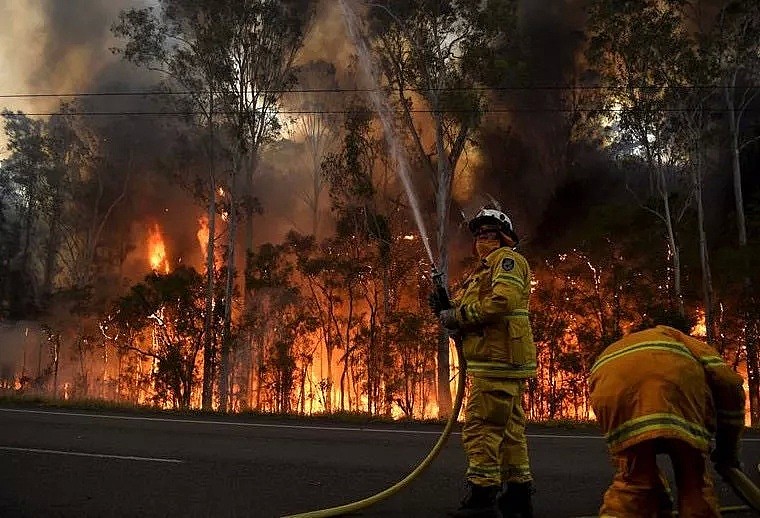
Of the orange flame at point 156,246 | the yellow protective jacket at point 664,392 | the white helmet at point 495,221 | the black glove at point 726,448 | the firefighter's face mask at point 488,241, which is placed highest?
the orange flame at point 156,246

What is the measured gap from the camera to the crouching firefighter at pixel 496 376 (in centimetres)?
362

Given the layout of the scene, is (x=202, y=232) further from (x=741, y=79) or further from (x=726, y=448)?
(x=726, y=448)

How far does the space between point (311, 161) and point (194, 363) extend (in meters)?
15.1

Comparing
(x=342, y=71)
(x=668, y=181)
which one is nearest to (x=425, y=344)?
(x=668, y=181)

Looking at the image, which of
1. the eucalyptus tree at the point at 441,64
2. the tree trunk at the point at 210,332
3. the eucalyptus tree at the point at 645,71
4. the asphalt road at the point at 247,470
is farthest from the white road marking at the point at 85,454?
the eucalyptus tree at the point at 645,71

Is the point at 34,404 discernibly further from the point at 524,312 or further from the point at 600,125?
the point at 600,125

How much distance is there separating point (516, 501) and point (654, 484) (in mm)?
1288

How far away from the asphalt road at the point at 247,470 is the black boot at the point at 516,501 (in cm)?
46

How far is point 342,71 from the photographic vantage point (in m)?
33.0

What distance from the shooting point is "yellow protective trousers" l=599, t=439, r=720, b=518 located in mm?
2465

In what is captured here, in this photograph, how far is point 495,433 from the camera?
3660mm

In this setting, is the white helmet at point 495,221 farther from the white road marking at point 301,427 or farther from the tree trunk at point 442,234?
the tree trunk at point 442,234

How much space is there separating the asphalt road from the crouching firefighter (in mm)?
537

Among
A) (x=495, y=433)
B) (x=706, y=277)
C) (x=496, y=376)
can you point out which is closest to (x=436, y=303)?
(x=496, y=376)
